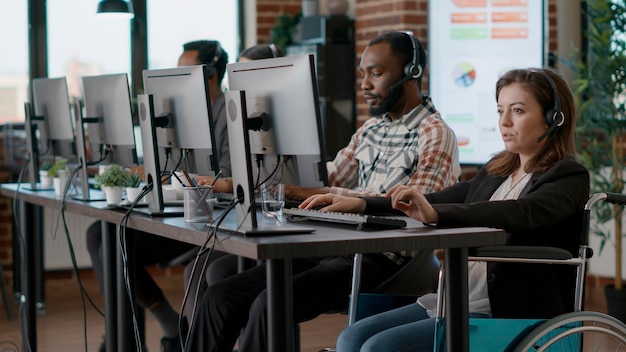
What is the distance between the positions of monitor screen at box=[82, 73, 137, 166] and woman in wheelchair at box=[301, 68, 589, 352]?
0.94 metres

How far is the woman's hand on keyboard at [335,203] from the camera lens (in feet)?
8.38

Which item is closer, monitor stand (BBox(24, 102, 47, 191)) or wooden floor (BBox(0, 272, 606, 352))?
monitor stand (BBox(24, 102, 47, 191))

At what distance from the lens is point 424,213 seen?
2.33 meters

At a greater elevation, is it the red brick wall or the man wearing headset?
the red brick wall

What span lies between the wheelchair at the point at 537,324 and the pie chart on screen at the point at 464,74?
9.14 feet

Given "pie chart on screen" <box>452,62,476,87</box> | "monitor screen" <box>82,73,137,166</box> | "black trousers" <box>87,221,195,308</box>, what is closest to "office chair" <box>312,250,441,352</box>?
"monitor screen" <box>82,73,137,166</box>

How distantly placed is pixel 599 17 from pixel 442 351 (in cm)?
287

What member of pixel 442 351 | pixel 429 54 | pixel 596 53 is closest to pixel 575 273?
pixel 442 351

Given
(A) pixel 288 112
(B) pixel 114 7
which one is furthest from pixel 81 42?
(A) pixel 288 112

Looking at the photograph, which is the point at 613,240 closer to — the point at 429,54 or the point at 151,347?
the point at 429,54

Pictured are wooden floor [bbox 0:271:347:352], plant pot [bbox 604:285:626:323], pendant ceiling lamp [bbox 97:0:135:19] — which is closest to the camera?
wooden floor [bbox 0:271:347:352]

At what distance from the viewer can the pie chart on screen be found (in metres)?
5.09

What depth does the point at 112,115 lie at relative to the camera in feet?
11.0

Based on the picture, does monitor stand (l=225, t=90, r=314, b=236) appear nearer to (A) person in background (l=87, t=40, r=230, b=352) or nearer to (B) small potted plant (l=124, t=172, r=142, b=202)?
(B) small potted plant (l=124, t=172, r=142, b=202)
